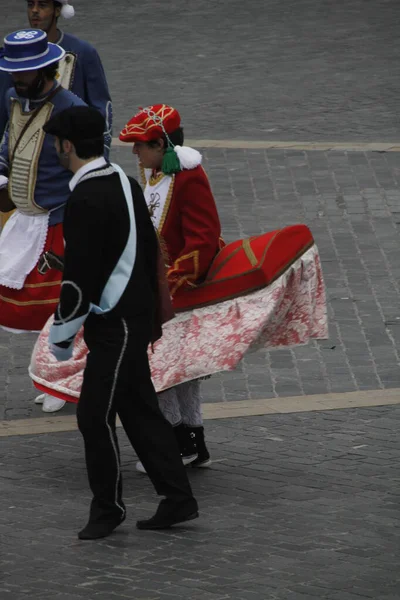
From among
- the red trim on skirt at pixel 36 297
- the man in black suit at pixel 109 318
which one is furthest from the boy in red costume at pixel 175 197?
the red trim on skirt at pixel 36 297

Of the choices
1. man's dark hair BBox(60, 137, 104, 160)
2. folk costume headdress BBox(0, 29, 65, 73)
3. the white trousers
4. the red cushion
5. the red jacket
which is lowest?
the white trousers

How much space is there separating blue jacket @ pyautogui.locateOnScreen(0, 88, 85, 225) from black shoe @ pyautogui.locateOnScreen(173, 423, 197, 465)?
4.55 ft

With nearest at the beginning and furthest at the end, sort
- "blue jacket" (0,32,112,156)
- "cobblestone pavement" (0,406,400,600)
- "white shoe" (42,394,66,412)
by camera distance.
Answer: "cobblestone pavement" (0,406,400,600)
"white shoe" (42,394,66,412)
"blue jacket" (0,32,112,156)

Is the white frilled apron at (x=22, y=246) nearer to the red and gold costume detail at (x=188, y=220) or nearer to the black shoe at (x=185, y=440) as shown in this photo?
the red and gold costume detail at (x=188, y=220)

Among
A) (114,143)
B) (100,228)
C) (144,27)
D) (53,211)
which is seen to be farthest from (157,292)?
(144,27)

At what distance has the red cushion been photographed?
706cm

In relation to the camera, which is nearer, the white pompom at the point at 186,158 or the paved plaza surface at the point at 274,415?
the paved plaza surface at the point at 274,415

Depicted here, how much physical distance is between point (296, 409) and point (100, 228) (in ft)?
7.90

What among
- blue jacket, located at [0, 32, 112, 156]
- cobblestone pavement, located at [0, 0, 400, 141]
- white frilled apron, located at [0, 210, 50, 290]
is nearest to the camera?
white frilled apron, located at [0, 210, 50, 290]

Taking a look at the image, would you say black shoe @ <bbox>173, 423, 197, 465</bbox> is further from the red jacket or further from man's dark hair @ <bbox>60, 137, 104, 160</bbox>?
man's dark hair @ <bbox>60, 137, 104, 160</bbox>

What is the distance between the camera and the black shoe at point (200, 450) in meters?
7.35

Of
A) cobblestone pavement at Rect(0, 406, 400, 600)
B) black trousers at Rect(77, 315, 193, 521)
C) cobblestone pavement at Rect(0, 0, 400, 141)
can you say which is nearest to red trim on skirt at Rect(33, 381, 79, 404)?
cobblestone pavement at Rect(0, 406, 400, 600)

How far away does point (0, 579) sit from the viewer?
594 centimetres

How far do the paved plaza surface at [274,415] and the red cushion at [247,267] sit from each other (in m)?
0.87
